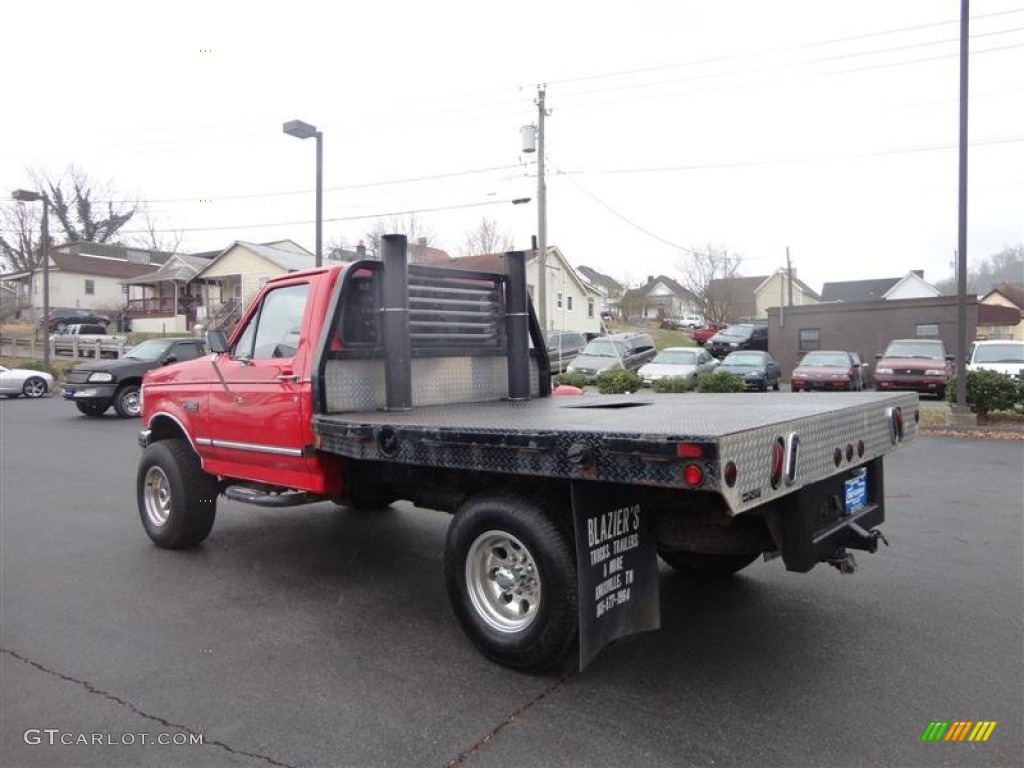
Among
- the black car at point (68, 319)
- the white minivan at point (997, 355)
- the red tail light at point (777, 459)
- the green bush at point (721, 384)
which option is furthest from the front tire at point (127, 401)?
the black car at point (68, 319)

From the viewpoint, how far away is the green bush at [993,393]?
13305 mm

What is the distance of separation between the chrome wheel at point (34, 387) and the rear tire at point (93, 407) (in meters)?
7.77

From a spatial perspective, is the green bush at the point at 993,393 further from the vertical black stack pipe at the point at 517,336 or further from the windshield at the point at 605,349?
the windshield at the point at 605,349

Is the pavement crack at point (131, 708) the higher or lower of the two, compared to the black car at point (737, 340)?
lower

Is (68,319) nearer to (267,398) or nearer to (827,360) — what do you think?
(827,360)

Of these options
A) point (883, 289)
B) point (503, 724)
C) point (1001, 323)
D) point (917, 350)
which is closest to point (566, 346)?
point (917, 350)

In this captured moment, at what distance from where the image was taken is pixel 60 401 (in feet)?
72.6

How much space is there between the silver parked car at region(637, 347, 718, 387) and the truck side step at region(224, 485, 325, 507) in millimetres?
16779

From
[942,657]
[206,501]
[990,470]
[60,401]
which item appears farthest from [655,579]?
[60,401]

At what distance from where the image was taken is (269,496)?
201 inches

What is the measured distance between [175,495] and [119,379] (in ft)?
41.6

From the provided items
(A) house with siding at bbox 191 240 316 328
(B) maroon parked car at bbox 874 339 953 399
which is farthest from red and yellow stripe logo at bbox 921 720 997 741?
(A) house with siding at bbox 191 240 316 328

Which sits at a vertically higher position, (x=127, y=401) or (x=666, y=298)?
(x=666, y=298)

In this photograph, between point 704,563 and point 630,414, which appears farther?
point 704,563
